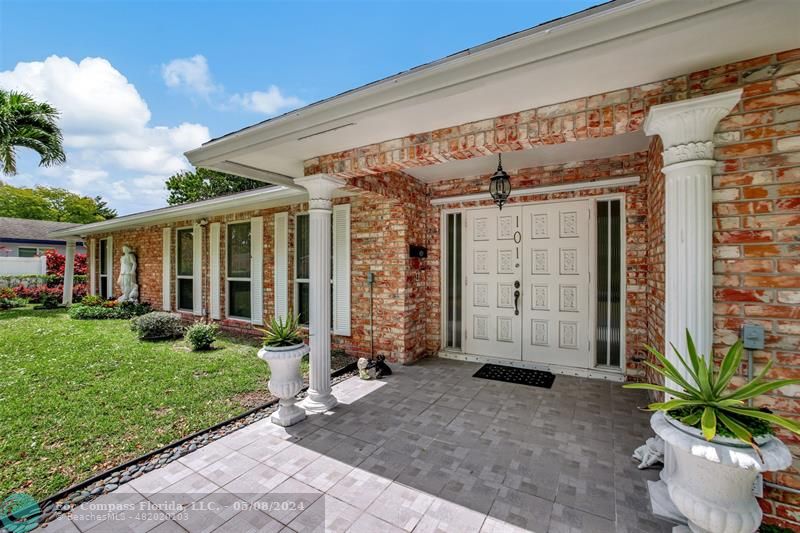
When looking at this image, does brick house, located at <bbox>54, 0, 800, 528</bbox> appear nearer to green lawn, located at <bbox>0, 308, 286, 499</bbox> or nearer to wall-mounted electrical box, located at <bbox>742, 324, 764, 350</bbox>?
wall-mounted electrical box, located at <bbox>742, 324, 764, 350</bbox>

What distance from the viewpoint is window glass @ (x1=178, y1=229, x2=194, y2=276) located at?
8.22 m

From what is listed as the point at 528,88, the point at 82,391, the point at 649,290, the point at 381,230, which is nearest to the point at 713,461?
the point at 528,88

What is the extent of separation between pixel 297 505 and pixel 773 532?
8.73 feet

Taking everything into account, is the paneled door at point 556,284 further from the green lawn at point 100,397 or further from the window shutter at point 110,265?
the window shutter at point 110,265

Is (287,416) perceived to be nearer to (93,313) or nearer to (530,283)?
(530,283)

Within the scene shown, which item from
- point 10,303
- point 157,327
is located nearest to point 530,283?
point 157,327

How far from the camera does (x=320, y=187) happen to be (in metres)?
3.44

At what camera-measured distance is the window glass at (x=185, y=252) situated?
27.0 ft

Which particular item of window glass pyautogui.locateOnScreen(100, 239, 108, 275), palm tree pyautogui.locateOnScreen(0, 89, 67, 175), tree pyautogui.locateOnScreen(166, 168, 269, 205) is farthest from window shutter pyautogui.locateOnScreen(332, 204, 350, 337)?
tree pyautogui.locateOnScreen(166, 168, 269, 205)

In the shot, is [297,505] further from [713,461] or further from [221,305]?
[221,305]

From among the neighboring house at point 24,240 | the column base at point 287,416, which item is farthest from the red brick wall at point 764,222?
the neighboring house at point 24,240

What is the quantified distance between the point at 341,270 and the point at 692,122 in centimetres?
459

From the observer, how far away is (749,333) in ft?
5.76

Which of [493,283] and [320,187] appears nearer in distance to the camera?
[320,187]
